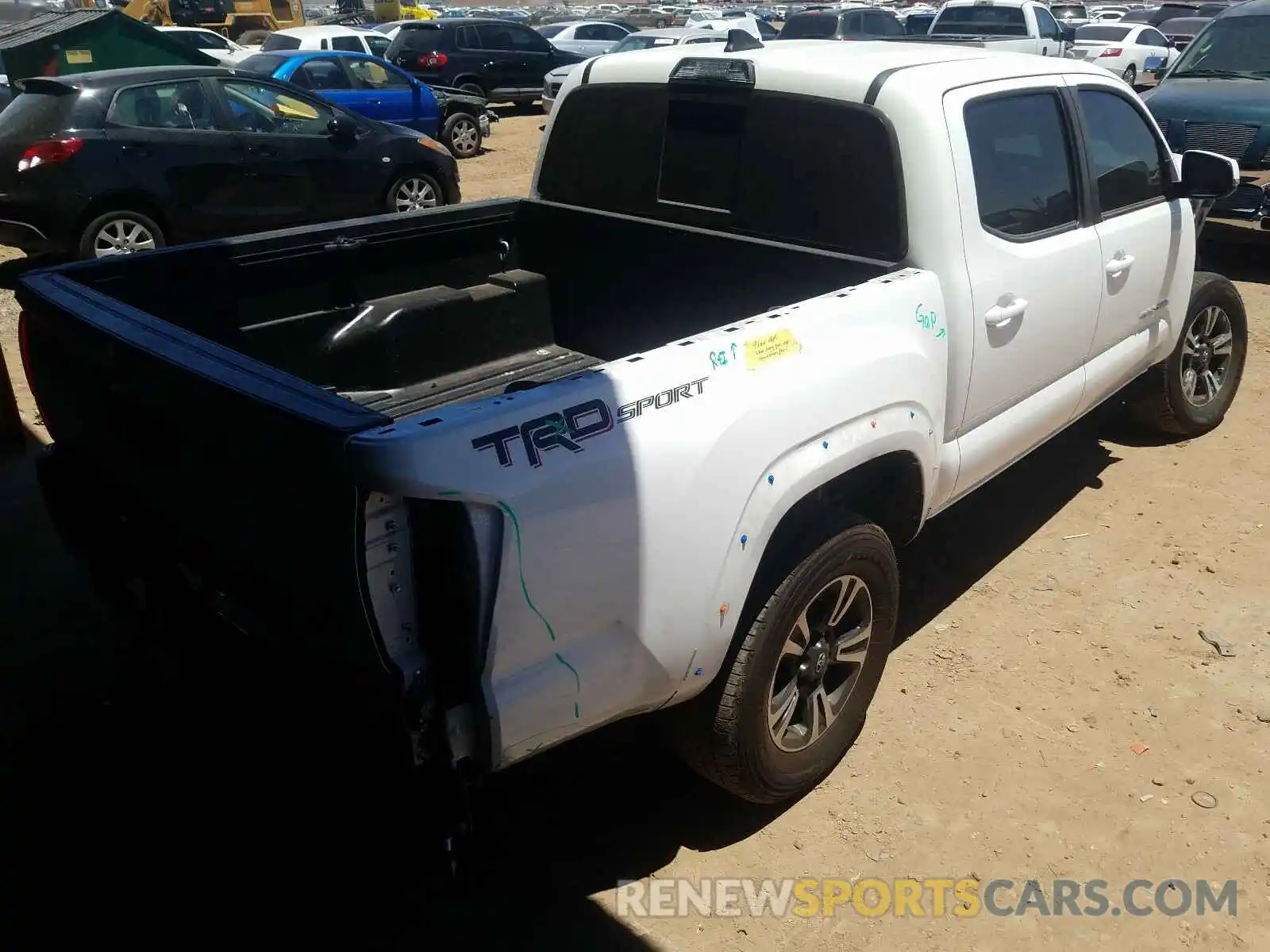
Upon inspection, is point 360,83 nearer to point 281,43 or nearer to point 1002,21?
point 281,43

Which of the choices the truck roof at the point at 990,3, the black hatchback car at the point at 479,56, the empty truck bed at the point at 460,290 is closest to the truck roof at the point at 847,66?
the empty truck bed at the point at 460,290

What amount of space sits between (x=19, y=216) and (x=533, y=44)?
13.5 m

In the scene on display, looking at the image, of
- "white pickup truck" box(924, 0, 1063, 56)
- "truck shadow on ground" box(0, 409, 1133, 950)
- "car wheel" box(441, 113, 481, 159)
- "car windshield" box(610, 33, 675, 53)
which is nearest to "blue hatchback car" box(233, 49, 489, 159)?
"car wheel" box(441, 113, 481, 159)

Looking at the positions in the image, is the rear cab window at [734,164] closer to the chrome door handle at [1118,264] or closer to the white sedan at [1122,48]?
the chrome door handle at [1118,264]

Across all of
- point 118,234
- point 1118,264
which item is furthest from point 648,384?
point 118,234

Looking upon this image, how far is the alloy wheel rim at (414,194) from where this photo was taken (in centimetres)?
1011

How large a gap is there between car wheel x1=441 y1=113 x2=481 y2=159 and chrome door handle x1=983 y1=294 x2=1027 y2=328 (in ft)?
42.6

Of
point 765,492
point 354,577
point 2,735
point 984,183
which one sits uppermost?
point 984,183

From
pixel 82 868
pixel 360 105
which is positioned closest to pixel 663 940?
pixel 82 868

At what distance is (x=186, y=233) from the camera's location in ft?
28.9

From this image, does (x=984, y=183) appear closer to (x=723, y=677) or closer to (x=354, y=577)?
(x=723, y=677)

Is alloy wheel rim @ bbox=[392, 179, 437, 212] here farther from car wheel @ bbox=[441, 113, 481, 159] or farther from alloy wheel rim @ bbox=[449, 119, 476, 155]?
alloy wheel rim @ bbox=[449, 119, 476, 155]

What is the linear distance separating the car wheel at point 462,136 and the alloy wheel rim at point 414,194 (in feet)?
16.4

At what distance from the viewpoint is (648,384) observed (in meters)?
2.22
